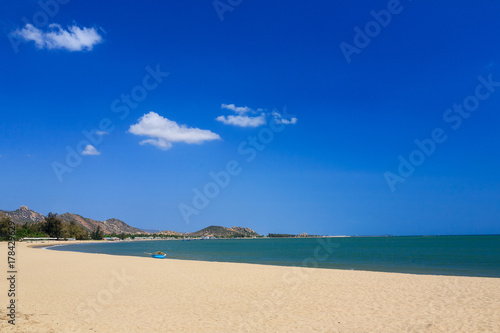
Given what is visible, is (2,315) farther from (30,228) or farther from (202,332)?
(30,228)

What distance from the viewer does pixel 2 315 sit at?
34.4 feet

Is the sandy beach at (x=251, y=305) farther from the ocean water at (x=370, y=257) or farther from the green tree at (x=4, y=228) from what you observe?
the green tree at (x=4, y=228)

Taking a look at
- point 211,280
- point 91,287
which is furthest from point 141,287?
point 211,280

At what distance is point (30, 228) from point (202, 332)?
Result: 440ft

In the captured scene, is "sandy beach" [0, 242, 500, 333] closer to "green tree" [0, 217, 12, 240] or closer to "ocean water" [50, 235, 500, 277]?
"ocean water" [50, 235, 500, 277]

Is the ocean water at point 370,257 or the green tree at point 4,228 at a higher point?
the green tree at point 4,228

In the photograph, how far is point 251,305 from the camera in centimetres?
1284

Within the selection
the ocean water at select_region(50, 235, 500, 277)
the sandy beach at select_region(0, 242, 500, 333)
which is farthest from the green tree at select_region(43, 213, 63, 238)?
the sandy beach at select_region(0, 242, 500, 333)

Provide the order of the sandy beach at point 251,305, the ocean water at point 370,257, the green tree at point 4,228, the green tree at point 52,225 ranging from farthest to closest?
the green tree at point 52,225 < the green tree at point 4,228 < the ocean water at point 370,257 < the sandy beach at point 251,305

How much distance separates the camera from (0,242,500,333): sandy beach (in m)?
9.98

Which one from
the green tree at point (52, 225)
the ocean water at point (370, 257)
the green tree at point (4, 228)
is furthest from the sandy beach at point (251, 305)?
the green tree at point (52, 225)

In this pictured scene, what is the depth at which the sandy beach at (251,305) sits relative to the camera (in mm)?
9984

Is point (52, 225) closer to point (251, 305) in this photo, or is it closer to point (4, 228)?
point (4, 228)

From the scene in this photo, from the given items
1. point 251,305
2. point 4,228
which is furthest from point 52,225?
point 251,305
